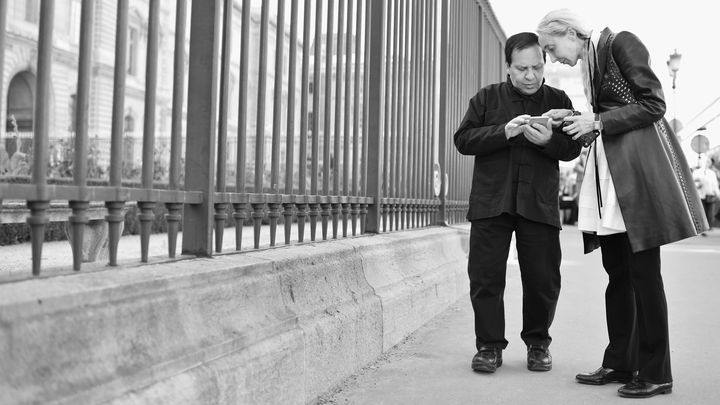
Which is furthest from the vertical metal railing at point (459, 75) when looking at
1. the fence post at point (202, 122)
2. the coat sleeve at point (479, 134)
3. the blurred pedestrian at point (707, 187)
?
the blurred pedestrian at point (707, 187)

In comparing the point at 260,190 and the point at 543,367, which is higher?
the point at 260,190

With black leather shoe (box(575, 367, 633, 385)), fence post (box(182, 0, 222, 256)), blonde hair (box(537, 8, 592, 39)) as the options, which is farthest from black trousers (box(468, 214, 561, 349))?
fence post (box(182, 0, 222, 256))

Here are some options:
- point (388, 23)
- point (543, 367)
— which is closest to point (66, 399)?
point (543, 367)

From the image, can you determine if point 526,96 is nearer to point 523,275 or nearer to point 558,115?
point 558,115

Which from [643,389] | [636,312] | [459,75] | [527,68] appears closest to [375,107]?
[527,68]

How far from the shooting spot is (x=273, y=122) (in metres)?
3.65

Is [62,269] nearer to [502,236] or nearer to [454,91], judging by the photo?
[502,236]

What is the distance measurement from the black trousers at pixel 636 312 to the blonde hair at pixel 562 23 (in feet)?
3.20

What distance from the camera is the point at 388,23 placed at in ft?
18.0

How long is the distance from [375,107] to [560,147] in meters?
1.57

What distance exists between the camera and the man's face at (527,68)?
13.2 feet

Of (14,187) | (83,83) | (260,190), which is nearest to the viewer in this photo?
(14,187)

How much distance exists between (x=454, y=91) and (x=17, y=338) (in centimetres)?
680

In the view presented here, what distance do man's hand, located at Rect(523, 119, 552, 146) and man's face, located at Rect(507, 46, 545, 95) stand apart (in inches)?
14.3
